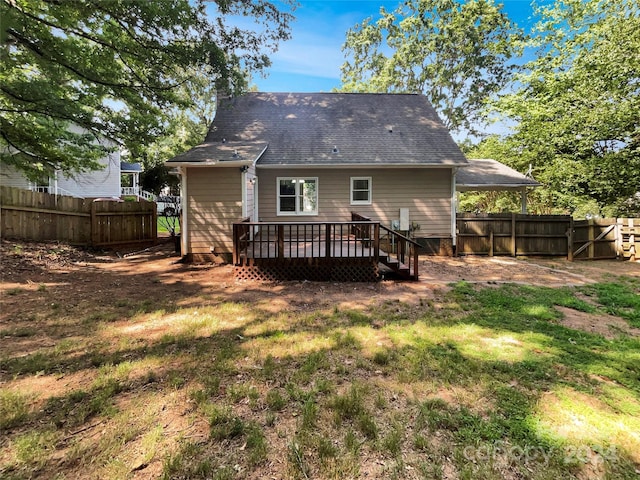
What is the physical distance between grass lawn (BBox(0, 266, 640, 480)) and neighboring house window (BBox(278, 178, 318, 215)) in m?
6.67

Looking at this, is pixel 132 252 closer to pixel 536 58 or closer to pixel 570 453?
pixel 570 453

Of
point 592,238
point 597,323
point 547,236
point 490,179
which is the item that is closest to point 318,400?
point 597,323

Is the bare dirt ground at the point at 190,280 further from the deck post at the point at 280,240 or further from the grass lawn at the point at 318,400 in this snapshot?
the grass lawn at the point at 318,400

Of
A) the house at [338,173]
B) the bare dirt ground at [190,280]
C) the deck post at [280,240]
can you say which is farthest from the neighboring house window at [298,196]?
the deck post at [280,240]

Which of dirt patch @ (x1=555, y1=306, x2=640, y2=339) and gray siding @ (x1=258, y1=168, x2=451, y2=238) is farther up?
gray siding @ (x1=258, y1=168, x2=451, y2=238)

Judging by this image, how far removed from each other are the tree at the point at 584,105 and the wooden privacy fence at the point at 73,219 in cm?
1686

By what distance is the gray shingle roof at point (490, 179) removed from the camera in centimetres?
1198

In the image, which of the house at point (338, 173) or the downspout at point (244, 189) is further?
the house at point (338, 173)

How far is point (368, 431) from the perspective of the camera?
238 cm

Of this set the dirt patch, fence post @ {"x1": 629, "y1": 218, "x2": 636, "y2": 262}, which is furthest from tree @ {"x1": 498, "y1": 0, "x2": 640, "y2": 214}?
the dirt patch

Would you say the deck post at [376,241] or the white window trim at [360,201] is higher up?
the white window trim at [360,201]

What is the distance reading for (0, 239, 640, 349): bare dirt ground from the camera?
5594 mm

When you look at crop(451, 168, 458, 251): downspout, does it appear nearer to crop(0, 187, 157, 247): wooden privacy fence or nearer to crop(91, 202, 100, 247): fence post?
crop(0, 187, 157, 247): wooden privacy fence

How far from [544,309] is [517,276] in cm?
311
